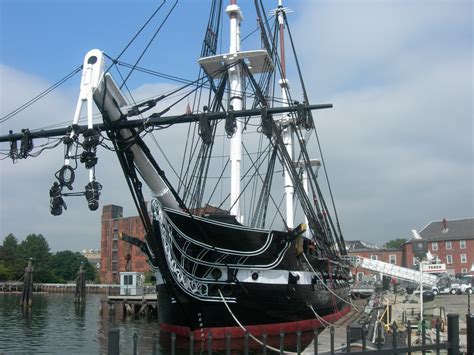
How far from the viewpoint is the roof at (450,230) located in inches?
2687

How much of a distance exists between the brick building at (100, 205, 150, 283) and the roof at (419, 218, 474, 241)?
136ft

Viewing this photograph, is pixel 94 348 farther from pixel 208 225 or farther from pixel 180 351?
pixel 208 225

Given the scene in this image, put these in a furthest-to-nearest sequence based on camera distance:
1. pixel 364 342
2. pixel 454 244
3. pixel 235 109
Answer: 1. pixel 454 244
2. pixel 235 109
3. pixel 364 342

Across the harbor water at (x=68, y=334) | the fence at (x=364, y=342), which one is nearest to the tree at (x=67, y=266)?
the harbor water at (x=68, y=334)

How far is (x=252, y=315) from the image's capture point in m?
15.7

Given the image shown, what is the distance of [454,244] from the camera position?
224ft

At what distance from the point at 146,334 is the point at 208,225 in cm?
1067

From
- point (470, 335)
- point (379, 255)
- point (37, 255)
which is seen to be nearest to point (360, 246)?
point (379, 255)

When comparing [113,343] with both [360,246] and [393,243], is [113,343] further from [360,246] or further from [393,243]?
[393,243]

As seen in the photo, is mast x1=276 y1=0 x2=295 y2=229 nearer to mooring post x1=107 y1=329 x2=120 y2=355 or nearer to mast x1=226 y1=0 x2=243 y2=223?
mast x1=226 y1=0 x2=243 y2=223

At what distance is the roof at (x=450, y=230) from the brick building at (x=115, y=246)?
1629 inches

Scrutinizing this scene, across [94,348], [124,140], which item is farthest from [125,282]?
[124,140]

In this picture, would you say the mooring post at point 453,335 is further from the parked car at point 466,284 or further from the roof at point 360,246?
the roof at point 360,246

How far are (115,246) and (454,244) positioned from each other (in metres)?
50.3
